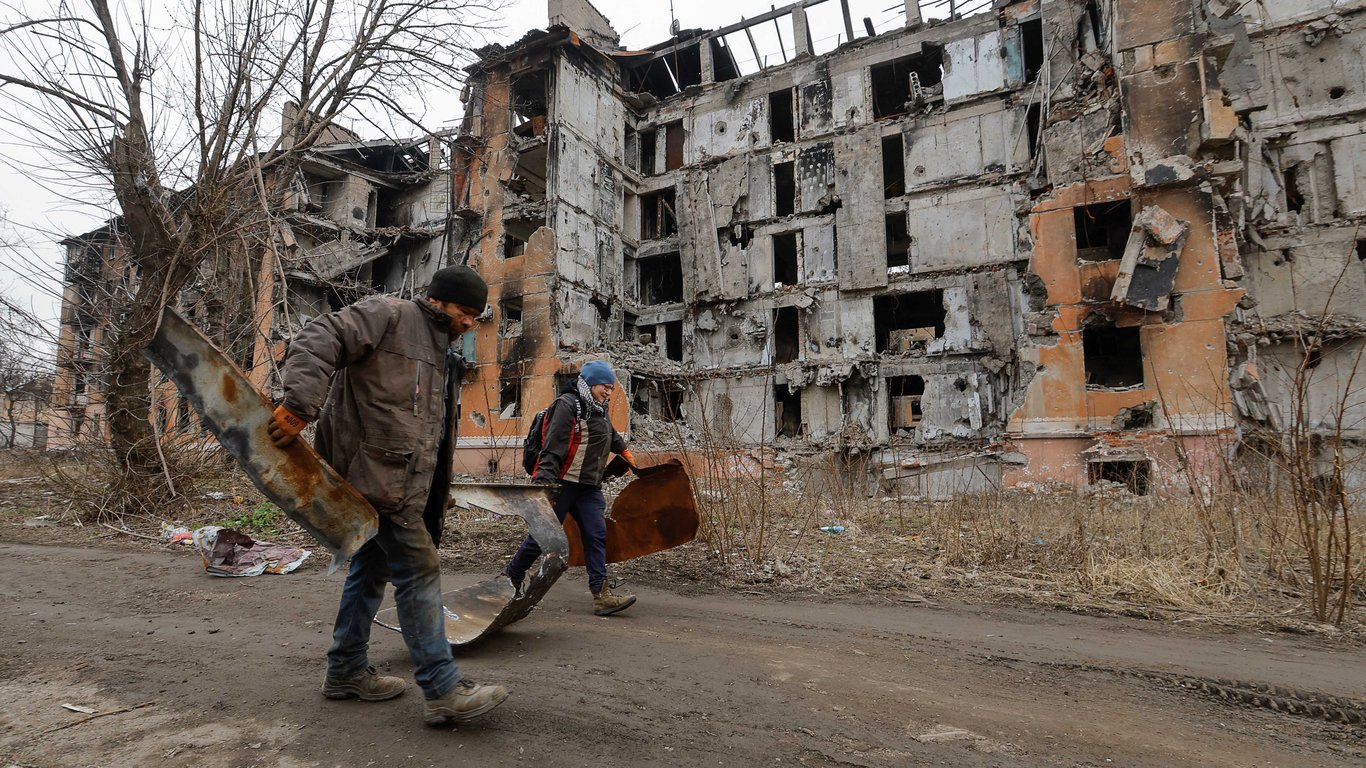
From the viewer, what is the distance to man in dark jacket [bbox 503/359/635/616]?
4.37 meters

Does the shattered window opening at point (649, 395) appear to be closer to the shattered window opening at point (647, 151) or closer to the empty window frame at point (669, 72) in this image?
the shattered window opening at point (647, 151)

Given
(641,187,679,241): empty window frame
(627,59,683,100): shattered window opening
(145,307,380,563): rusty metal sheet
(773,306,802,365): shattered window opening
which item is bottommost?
(145,307,380,563): rusty metal sheet

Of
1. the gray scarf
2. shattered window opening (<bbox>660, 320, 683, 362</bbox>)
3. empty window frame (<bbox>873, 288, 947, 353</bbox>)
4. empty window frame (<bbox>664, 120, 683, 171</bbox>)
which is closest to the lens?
the gray scarf

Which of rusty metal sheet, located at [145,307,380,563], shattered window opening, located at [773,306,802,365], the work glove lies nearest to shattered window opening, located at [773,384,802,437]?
shattered window opening, located at [773,306,802,365]

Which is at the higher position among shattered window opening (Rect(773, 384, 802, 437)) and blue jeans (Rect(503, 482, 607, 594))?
shattered window opening (Rect(773, 384, 802, 437))

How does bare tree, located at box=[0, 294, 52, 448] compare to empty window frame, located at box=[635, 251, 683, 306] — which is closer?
bare tree, located at box=[0, 294, 52, 448]

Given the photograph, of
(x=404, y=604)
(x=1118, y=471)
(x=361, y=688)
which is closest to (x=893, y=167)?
(x=1118, y=471)

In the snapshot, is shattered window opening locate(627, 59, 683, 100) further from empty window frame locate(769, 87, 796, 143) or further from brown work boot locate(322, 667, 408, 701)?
brown work boot locate(322, 667, 408, 701)

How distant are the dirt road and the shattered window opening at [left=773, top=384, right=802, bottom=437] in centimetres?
1647

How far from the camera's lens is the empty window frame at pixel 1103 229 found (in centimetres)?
1539

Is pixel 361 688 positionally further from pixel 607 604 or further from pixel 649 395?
pixel 649 395

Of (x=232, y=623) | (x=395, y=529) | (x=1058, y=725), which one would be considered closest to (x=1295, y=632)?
(x=1058, y=725)

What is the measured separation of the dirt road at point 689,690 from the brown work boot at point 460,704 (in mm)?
73

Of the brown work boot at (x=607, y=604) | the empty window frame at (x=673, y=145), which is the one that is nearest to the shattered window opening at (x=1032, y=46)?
the empty window frame at (x=673, y=145)
